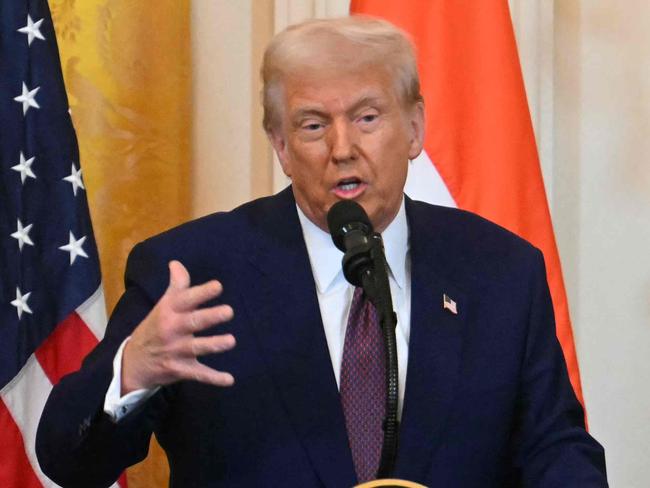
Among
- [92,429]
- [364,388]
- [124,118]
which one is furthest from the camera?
[124,118]

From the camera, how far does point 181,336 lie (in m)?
2.05

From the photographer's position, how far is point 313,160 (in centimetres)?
254

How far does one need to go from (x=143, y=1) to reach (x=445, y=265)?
61.9 inches

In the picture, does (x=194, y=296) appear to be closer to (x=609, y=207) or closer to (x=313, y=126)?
(x=313, y=126)

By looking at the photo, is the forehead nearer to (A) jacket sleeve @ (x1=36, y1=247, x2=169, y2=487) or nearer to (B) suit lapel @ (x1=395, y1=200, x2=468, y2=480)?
(B) suit lapel @ (x1=395, y1=200, x2=468, y2=480)

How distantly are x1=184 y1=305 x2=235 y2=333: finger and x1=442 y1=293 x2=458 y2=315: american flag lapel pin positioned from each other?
0.67m

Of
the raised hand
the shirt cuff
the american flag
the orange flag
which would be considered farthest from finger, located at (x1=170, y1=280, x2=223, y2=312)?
the orange flag

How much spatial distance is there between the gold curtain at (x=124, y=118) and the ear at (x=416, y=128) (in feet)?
4.06

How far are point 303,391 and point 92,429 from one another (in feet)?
1.34

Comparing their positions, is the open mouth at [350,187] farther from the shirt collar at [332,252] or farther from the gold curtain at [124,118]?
the gold curtain at [124,118]

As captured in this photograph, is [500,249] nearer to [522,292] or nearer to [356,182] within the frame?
[522,292]

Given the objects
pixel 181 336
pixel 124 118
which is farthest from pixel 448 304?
pixel 124 118

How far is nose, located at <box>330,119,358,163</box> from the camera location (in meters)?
2.48

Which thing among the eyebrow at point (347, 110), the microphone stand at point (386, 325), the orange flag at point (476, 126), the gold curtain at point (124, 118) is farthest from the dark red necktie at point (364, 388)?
the gold curtain at point (124, 118)
